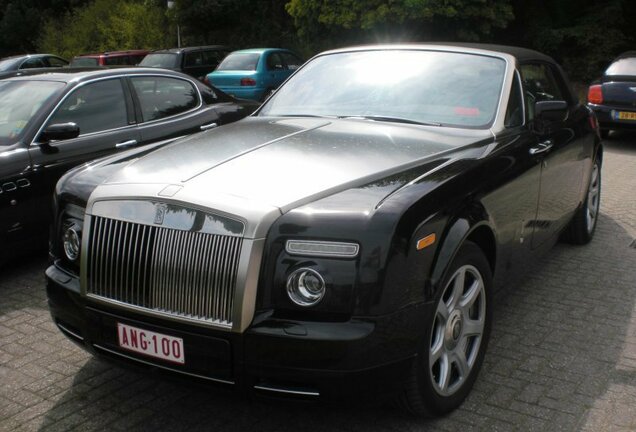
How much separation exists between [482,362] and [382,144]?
1.23 metres

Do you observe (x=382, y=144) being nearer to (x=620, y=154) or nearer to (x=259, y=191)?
(x=259, y=191)

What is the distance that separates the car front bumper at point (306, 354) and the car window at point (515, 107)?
5.78ft

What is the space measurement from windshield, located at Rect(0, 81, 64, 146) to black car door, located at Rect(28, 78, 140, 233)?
163 mm

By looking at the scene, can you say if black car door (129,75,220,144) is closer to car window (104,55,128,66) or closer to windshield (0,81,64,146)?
windshield (0,81,64,146)

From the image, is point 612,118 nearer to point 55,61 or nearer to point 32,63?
point 32,63

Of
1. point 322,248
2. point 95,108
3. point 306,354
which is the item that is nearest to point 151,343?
point 306,354

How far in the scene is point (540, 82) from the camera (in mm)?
5324

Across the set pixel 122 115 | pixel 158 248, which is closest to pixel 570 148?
pixel 158 248

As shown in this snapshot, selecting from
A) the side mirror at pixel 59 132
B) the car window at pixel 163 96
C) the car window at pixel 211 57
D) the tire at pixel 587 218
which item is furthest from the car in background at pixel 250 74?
the tire at pixel 587 218

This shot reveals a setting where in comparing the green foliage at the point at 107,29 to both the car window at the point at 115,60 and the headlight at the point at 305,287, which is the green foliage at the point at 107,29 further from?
the headlight at the point at 305,287

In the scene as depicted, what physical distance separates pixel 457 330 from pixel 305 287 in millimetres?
954

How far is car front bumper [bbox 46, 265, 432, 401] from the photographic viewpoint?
110 inches

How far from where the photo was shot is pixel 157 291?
2994mm

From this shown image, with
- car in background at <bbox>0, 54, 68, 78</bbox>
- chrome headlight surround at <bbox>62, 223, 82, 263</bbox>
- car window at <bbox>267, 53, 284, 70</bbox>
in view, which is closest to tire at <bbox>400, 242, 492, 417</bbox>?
chrome headlight surround at <bbox>62, 223, 82, 263</bbox>
